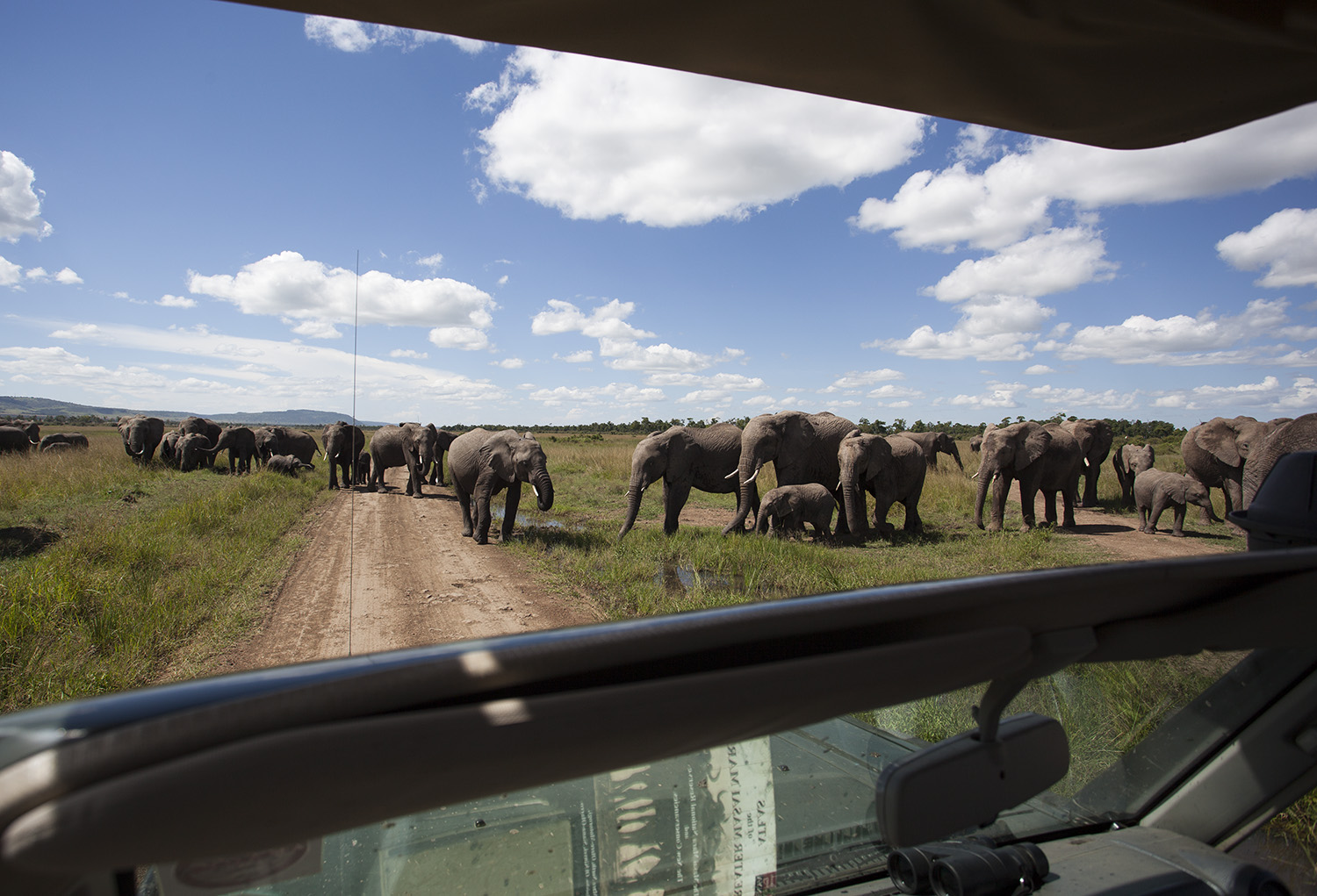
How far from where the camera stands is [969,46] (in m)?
1.73

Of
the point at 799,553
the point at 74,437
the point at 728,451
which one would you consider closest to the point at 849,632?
the point at 799,553

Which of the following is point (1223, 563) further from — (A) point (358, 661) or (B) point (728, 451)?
(B) point (728, 451)

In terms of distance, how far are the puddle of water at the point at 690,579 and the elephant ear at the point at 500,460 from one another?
3596 mm

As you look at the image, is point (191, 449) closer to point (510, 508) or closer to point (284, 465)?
point (284, 465)

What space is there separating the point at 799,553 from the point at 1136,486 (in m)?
9.01

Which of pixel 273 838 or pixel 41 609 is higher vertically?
pixel 273 838

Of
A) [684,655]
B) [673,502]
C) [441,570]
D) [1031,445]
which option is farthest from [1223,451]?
[684,655]

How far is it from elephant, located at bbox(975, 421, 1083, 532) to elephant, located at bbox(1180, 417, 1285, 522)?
10.7ft

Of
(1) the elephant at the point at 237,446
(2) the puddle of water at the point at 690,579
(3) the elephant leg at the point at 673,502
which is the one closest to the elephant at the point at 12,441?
(1) the elephant at the point at 237,446

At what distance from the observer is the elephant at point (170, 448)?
2553 cm

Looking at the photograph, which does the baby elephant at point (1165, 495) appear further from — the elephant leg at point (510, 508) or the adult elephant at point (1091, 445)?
the elephant leg at point (510, 508)

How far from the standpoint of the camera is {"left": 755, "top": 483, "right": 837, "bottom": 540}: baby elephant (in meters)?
12.7

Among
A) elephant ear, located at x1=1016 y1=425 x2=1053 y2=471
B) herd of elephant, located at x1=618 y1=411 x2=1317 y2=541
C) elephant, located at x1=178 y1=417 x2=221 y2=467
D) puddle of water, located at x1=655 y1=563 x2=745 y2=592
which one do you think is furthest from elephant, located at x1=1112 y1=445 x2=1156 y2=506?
elephant, located at x1=178 y1=417 x2=221 y2=467

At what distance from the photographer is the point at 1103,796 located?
1859 mm
